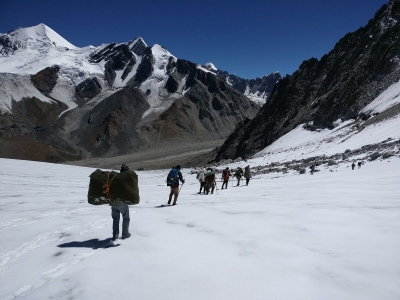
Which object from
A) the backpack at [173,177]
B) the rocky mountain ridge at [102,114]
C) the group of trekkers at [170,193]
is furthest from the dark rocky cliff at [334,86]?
the rocky mountain ridge at [102,114]

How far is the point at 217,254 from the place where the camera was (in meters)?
5.22

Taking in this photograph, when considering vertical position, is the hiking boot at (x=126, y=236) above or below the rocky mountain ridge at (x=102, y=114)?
below

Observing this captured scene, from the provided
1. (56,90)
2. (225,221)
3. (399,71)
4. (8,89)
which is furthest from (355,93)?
(56,90)

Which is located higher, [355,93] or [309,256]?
[355,93]

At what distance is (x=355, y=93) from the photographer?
44.4 meters

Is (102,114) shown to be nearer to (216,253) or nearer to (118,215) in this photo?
(118,215)

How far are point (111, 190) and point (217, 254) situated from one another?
2.41m

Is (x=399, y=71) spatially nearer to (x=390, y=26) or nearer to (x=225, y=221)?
(x=390, y=26)

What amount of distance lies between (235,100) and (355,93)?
142157 millimetres

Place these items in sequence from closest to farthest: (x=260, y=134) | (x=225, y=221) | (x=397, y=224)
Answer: (x=397, y=224) → (x=225, y=221) → (x=260, y=134)

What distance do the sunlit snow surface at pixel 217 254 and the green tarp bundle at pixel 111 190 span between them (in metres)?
0.86

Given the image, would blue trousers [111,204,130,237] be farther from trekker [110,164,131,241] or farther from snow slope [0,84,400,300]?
snow slope [0,84,400,300]

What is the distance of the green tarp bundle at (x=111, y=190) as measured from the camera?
614 centimetres

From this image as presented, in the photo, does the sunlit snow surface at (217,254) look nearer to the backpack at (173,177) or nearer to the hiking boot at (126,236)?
the hiking boot at (126,236)
